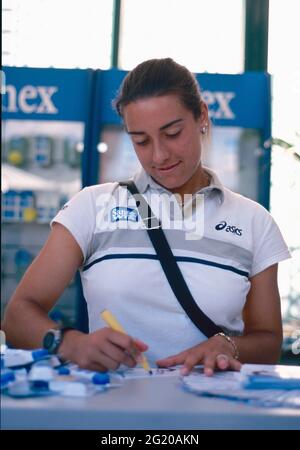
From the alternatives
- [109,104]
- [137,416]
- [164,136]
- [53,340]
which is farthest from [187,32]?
[137,416]

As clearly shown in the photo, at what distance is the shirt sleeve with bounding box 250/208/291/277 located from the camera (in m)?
1.85

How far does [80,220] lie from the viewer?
1771 millimetres

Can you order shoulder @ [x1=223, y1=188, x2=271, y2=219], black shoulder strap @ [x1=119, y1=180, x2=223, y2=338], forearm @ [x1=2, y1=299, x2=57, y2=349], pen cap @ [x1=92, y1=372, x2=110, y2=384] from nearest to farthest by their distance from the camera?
pen cap @ [x1=92, y1=372, x2=110, y2=384] < forearm @ [x1=2, y1=299, x2=57, y2=349] < black shoulder strap @ [x1=119, y1=180, x2=223, y2=338] < shoulder @ [x1=223, y1=188, x2=271, y2=219]

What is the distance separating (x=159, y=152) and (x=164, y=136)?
0.05m

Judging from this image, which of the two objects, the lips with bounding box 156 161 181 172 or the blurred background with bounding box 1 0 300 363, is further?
the blurred background with bounding box 1 0 300 363

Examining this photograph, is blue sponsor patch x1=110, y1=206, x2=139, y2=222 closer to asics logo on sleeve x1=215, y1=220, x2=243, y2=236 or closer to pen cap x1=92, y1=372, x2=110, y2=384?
asics logo on sleeve x1=215, y1=220, x2=243, y2=236

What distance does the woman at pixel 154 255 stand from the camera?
67.0 inches

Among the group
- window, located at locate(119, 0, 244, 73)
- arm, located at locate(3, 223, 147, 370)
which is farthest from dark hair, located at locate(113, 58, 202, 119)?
window, located at locate(119, 0, 244, 73)

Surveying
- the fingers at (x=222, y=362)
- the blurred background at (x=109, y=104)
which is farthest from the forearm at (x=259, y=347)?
the blurred background at (x=109, y=104)

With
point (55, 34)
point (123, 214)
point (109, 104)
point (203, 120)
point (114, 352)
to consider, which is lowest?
point (114, 352)

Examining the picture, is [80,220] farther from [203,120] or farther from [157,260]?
[203,120]

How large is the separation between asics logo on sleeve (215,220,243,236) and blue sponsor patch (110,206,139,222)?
226 mm

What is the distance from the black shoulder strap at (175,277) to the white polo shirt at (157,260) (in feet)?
0.07
